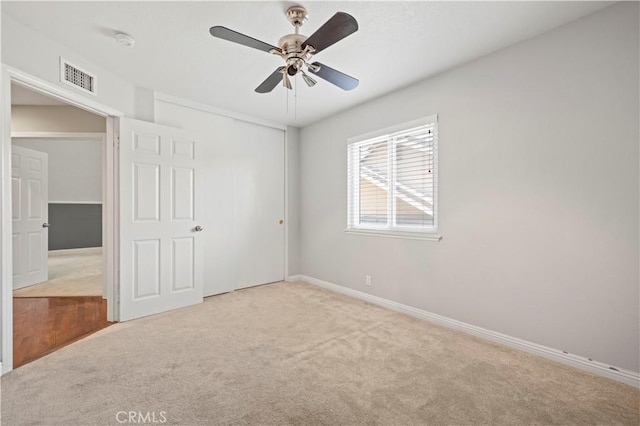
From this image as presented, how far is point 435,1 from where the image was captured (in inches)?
79.2

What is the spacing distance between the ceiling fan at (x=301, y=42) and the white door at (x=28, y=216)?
4678 millimetres

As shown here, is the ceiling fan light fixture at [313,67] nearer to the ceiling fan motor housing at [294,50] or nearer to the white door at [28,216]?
the ceiling fan motor housing at [294,50]

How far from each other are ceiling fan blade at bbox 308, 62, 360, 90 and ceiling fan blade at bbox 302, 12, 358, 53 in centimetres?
19

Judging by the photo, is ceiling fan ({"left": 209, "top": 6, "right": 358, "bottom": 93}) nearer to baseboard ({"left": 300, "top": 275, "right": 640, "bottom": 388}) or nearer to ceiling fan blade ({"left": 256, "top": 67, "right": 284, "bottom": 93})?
ceiling fan blade ({"left": 256, "top": 67, "right": 284, "bottom": 93})

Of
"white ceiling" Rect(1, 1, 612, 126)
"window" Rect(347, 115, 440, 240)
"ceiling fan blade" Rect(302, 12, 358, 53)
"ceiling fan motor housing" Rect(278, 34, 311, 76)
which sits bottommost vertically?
"window" Rect(347, 115, 440, 240)


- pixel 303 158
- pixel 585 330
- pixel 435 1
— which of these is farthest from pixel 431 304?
pixel 303 158

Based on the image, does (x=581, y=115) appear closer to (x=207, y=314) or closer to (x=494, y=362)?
Answer: (x=494, y=362)

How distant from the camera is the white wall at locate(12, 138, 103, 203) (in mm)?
7730

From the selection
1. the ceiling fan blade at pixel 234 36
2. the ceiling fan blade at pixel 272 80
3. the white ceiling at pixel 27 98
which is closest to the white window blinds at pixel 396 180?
the ceiling fan blade at pixel 272 80

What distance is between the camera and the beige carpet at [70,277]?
424 centimetres

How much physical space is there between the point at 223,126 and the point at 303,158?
4.47 ft

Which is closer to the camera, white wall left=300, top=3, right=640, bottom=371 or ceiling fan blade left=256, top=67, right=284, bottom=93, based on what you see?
white wall left=300, top=3, right=640, bottom=371

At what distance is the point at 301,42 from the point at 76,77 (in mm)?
2206

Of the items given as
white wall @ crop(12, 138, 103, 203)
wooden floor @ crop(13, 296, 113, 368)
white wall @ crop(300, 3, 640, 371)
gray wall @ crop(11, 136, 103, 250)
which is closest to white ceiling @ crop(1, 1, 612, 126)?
white wall @ crop(300, 3, 640, 371)
